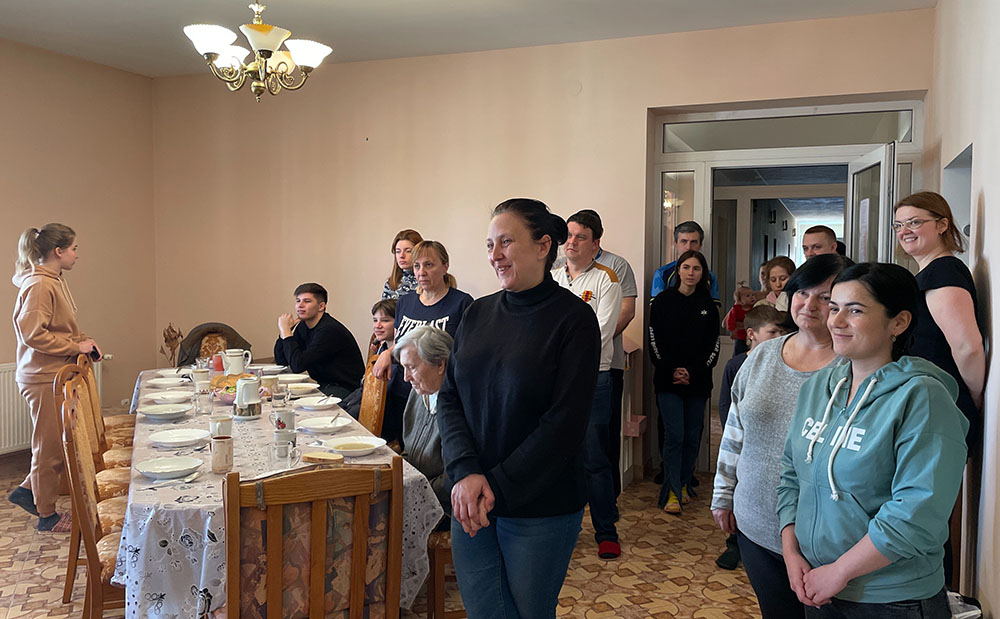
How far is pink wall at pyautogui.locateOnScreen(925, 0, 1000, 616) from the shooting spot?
219cm

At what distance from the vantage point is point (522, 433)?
1805 mm

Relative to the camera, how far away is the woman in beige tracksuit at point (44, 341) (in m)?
4.07

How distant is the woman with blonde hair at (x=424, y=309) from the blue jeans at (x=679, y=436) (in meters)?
1.55

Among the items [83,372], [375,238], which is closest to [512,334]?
[83,372]

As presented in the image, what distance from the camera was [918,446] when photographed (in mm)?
1367

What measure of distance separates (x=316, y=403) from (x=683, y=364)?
213cm

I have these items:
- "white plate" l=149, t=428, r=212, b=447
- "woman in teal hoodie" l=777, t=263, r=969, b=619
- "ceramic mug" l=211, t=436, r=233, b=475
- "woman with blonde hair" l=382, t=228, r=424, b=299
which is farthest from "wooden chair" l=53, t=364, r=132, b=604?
"woman in teal hoodie" l=777, t=263, r=969, b=619

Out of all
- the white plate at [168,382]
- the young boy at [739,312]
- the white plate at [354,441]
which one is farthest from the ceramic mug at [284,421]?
the young boy at [739,312]

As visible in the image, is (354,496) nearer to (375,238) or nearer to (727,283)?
(375,238)

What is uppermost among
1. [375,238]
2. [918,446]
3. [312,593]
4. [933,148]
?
[933,148]

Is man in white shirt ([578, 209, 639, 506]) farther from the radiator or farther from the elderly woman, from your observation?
the radiator

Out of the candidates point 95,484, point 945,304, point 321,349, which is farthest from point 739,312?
point 95,484

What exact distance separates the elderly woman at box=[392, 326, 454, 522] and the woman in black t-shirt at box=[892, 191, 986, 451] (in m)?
1.51

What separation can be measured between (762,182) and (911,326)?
593 cm
